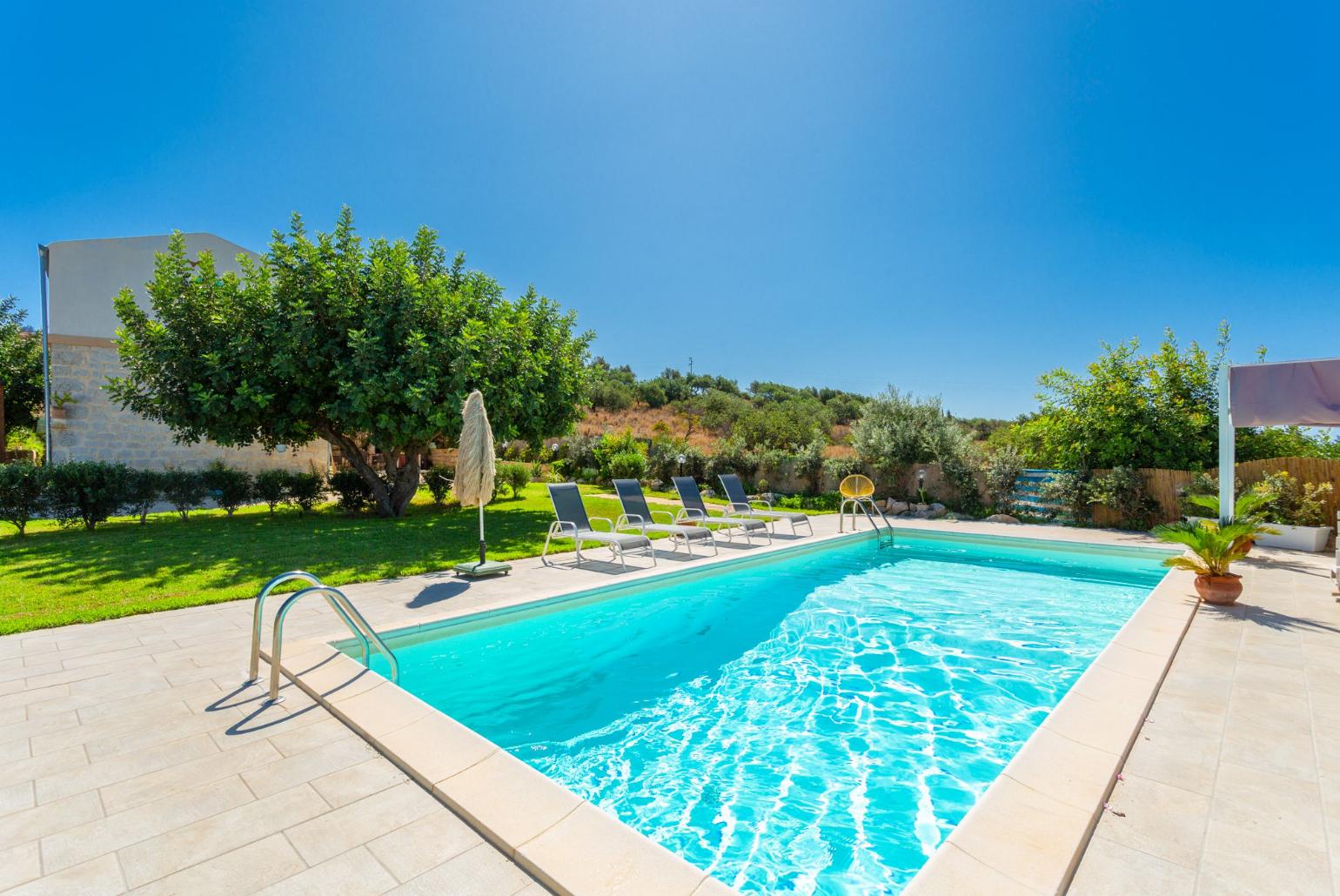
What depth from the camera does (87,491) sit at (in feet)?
35.3

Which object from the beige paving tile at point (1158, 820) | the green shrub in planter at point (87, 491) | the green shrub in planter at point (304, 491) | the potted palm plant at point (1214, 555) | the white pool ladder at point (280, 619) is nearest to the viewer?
the beige paving tile at point (1158, 820)

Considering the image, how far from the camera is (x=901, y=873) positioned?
2.69 meters

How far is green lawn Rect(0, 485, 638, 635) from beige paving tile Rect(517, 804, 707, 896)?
5.89m

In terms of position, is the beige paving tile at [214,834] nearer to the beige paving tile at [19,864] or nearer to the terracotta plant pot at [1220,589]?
the beige paving tile at [19,864]

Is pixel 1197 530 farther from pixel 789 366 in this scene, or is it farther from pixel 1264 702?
pixel 789 366

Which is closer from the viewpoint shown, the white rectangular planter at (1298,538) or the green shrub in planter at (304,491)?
the white rectangular planter at (1298,538)

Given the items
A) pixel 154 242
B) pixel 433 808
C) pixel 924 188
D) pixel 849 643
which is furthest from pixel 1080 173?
pixel 154 242

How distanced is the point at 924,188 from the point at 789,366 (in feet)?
68.4

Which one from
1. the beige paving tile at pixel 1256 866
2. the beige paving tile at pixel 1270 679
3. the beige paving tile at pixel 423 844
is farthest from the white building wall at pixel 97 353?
the beige paving tile at pixel 1270 679

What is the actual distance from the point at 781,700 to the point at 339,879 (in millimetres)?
3288

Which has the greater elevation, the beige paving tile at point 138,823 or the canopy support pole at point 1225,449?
the canopy support pole at point 1225,449

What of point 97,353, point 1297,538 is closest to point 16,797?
point 1297,538

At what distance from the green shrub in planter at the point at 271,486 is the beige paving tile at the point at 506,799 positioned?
46.0 ft

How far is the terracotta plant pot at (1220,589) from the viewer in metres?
5.68
